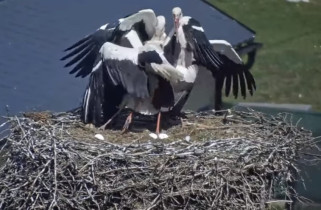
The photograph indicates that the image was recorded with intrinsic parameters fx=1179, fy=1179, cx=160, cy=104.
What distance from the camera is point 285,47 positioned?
19.6 m

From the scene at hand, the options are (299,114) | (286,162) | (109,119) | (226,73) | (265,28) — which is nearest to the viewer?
(286,162)

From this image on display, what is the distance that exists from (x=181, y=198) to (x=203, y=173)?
180 millimetres

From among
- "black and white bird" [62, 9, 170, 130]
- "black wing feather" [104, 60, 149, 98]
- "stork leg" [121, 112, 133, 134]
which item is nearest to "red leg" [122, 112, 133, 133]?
"stork leg" [121, 112, 133, 134]

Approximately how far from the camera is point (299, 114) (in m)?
10.0

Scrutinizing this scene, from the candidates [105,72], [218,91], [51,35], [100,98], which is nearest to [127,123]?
[100,98]

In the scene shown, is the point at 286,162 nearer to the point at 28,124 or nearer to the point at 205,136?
the point at 205,136

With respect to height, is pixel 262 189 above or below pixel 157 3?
below

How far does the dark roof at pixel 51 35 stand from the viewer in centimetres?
919

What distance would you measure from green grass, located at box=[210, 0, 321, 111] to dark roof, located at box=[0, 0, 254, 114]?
447 cm

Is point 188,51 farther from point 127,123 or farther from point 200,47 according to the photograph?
point 127,123

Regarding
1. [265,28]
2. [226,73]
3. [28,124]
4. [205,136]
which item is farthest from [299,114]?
[265,28]

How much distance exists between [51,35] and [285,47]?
9.69m

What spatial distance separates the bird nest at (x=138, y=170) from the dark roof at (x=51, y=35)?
2.18 metres

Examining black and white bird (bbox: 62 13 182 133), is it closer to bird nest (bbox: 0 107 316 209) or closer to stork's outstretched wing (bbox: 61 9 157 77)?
stork's outstretched wing (bbox: 61 9 157 77)
